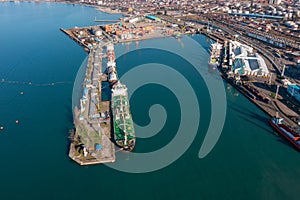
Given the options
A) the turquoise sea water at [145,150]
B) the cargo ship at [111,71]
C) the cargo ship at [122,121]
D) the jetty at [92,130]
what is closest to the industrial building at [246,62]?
the turquoise sea water at [145,150]

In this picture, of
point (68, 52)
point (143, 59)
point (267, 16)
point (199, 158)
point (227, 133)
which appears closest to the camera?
point (199, 158)

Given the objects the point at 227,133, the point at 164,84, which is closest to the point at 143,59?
the point at 164,84

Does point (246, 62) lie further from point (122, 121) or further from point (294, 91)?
point (122, 121)

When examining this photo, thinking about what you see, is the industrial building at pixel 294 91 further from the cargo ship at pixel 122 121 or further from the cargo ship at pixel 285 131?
the cargo ship at pixel 122 121

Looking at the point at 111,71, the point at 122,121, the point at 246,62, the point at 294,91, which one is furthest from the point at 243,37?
the point at 122,121

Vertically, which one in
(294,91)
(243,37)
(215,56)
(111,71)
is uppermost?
(243,37)

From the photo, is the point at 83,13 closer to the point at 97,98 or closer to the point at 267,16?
the point at 267,16
